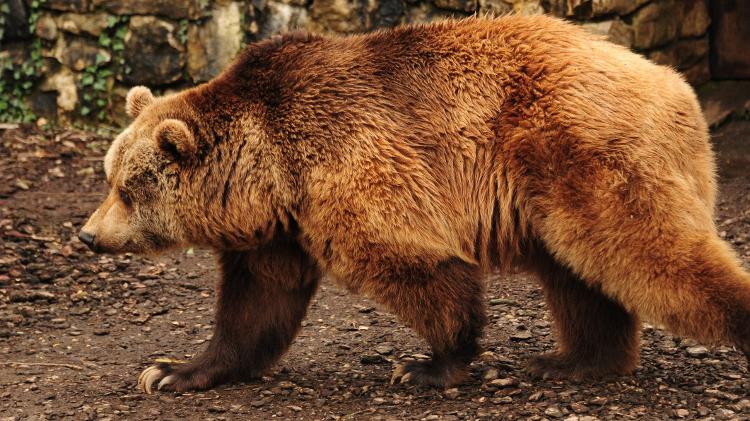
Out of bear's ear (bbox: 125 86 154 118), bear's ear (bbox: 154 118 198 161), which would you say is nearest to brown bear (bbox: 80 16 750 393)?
bear's ear (bbox: 154 118 198 161)

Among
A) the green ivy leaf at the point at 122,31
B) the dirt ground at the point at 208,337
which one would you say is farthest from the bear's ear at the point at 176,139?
the green ivy leaf at the point at 122,31

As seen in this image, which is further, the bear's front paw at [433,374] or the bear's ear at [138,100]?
the bear's ear at [138,100]

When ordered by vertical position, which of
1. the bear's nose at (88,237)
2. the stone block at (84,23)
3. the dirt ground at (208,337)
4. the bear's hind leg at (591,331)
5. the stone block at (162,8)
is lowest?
the dirt ground at (208,337)

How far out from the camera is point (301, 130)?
461cm

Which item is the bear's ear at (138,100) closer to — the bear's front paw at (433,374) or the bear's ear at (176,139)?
the bear's ear at (176,139)

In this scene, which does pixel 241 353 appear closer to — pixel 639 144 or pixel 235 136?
pixel 235 136

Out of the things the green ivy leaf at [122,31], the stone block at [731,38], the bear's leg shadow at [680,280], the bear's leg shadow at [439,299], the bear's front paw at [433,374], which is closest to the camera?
the bear's leg shadow at [680,280]

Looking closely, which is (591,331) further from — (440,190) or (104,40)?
(104,40)

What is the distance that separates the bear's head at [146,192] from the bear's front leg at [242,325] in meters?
0.35

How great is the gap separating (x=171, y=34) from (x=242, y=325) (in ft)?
15.0

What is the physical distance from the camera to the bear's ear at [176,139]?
15.2 feet

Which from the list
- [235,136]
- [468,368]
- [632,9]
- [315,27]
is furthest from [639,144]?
[315,27]

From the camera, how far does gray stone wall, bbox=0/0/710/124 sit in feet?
27.1

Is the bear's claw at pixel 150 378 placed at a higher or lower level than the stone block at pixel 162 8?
lower
